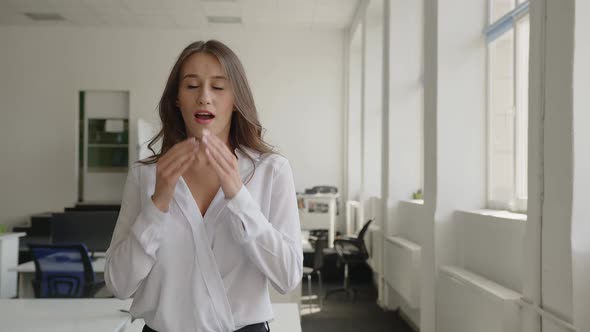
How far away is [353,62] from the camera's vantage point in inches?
400

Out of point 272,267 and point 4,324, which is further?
point 4,324

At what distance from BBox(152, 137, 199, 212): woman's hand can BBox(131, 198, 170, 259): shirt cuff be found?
0.5 inches

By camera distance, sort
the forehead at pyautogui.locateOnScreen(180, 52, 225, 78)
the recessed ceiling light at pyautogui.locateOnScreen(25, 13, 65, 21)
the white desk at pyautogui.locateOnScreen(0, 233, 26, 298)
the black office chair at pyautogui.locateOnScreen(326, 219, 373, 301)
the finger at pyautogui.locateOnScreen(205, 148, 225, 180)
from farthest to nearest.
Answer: the recessed ceiling light at pyautogui.locateOnScreen(25, 13, 65, 21)
the black office chair at pyautogui.locateOnScreen(326, 219, 373, 301)
the white desk at pyautogui.locateOnScreen(0, 233, 26, 298)
the forehead at pyautogui.locateOnScreen(180, 52, 225, 78)
the finger at pyautogui.locateOnScreen(205, 148, 225, 180)

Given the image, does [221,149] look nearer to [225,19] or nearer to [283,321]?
[283,321]

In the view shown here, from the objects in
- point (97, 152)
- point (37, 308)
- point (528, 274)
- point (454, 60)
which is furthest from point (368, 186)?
point (37, 308)

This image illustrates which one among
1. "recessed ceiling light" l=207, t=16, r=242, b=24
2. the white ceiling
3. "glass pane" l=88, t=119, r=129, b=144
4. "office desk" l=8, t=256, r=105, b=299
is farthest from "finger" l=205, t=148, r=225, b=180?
"glass pane" l=88, t=119, r=129, b=144

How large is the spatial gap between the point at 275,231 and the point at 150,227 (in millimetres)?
230

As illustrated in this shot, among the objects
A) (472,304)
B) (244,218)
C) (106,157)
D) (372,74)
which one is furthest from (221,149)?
(106,157)

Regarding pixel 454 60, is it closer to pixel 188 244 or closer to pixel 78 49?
pixel 188 244

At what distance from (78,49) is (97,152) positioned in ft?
6.05

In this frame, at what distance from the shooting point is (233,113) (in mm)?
1275

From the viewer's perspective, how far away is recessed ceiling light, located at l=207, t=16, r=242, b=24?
9875mm

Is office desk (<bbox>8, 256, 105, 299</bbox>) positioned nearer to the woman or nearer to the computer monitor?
the computer monitor

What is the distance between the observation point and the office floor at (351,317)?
224 inches
